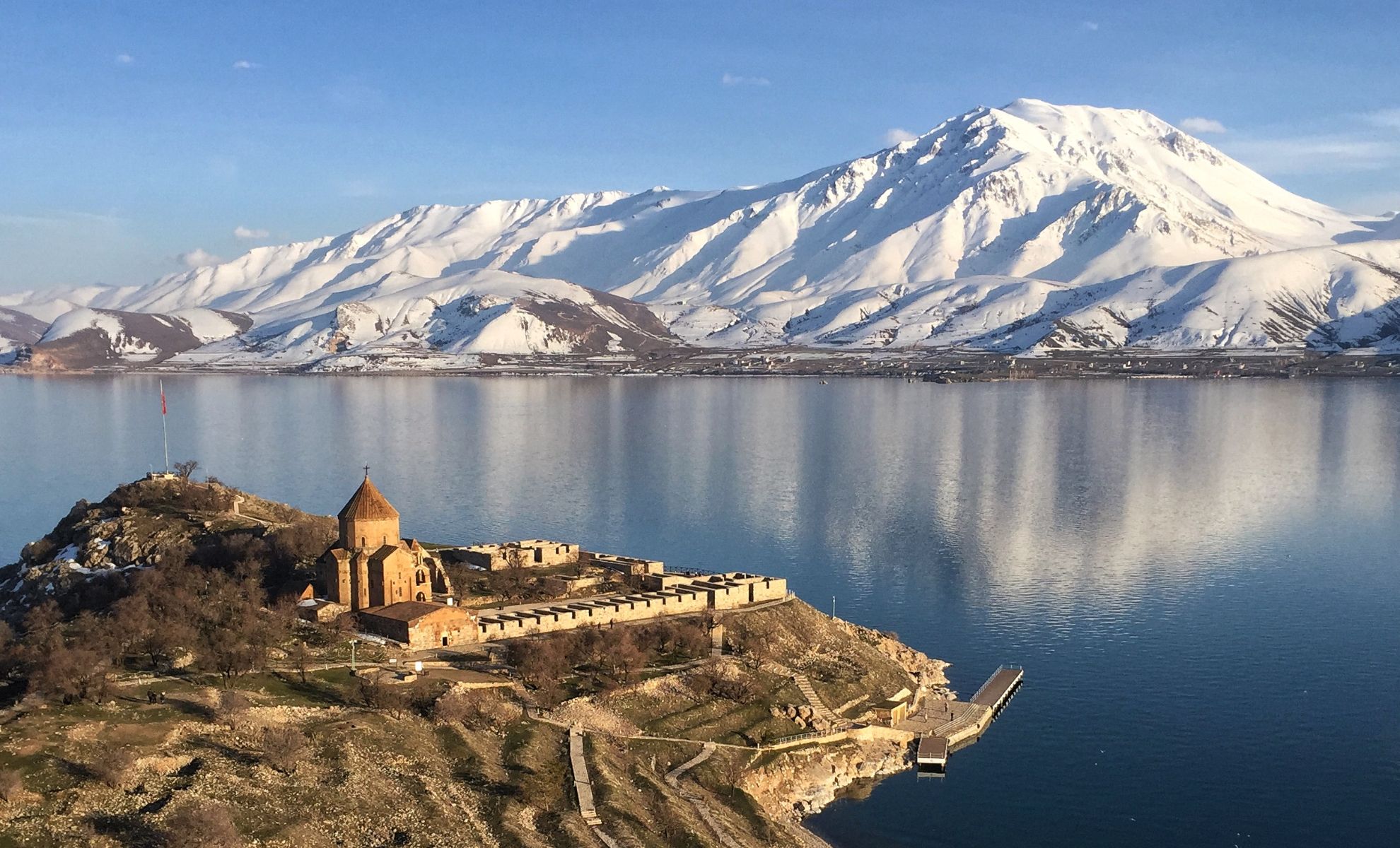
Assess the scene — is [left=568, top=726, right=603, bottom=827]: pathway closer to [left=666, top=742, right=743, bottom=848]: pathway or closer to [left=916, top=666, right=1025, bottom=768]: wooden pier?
[left=666, top=742, right=743, bottom=848]: pathway

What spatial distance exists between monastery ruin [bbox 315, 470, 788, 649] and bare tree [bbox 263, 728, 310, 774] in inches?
372

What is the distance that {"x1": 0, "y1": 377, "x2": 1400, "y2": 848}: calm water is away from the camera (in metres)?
35.9

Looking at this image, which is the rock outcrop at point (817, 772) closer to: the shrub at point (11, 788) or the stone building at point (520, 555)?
the stone building at point (520, 555)

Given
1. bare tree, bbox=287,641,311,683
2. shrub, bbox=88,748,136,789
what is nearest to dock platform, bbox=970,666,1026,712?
bare tree, bbox=287,641,311,683

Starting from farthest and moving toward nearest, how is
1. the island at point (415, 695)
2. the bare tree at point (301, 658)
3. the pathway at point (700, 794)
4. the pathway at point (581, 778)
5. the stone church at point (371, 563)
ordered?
the stone church at point (371, 563)
the bare tree at point (301, 658)
the pathway at point (700, 794)
the pathway at point (581, 778)
the island at point (415, 695)

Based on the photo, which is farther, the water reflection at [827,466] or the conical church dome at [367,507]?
the water reflection at [827,466]

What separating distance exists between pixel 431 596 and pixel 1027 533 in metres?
37.5

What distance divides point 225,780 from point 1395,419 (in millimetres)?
128919

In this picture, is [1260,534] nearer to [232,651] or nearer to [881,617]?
[881,617]

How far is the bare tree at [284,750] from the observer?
26781 mm

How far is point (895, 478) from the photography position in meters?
87.9

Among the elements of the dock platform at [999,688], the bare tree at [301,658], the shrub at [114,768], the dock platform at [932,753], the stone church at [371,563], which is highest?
the stone church at [371,563]

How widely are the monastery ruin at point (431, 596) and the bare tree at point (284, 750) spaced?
9437 millimetres

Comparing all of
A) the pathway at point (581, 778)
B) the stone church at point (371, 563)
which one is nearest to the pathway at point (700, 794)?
the pathway at point (581, 778)
